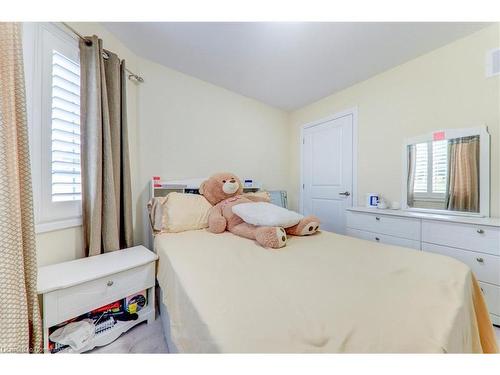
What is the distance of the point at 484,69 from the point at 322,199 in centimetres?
191

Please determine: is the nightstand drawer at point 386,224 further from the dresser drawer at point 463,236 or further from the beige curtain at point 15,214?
the beige curtain at point 15,214

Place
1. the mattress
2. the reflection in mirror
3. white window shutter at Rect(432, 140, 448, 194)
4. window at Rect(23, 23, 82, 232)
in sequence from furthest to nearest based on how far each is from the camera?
white window shutter at Rect(432, 140, 448, 194) → the reflection in mirror → window at Rect(23, 23, 82, 232) → the mattress

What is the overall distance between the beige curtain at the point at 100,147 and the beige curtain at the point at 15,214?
17.9 inches

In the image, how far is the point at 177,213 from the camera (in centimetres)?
168

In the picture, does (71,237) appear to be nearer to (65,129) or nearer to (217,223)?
(65,129)

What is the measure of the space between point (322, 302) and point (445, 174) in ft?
6.57

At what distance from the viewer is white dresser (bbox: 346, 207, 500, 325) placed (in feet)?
4.46

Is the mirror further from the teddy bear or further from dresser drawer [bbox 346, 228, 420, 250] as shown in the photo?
the teddy bear

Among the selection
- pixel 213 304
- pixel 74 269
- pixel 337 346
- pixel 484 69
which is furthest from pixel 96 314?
pixel 484 69

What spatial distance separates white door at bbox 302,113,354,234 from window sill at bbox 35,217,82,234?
2.71 metres

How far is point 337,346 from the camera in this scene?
518 mm

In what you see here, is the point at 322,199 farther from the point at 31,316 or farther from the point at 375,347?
the point at 31,316

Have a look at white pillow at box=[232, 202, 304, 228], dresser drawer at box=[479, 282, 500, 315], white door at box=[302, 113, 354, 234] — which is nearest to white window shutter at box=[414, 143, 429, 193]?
white door at box=[302, 113, 354, 234]

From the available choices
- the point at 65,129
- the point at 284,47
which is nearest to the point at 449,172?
the point at 284,47
